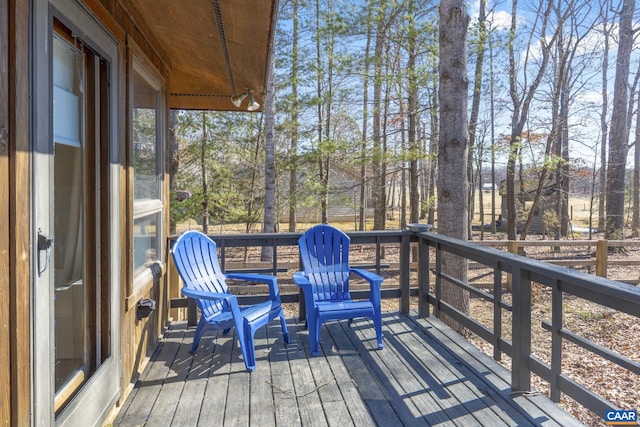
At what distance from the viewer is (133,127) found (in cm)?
266

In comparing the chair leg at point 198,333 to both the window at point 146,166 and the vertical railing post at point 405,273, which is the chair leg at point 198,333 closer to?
the window at point 146,166

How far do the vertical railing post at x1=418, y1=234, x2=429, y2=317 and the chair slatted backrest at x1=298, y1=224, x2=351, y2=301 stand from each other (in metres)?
0.70

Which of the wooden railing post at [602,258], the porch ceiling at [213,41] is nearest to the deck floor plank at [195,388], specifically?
the porch ceiling at [213,41]

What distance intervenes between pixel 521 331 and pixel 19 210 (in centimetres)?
244

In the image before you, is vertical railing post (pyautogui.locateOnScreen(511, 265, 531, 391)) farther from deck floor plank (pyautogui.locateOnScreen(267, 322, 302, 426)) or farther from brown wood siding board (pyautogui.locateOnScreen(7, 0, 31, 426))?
brown wood siding board (pyautogui.locateOnScreen(7, 0, 31, 426))

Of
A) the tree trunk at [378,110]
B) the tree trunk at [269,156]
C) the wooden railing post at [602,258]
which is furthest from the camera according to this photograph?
the tree trunk at [378,110]

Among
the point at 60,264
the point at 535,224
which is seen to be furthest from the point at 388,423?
the point at 535,224

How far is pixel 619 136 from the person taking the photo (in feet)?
39.0

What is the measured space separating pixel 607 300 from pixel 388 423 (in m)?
1.16

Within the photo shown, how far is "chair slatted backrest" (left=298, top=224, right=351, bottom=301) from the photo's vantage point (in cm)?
351

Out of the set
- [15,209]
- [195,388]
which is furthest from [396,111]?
[15,209]

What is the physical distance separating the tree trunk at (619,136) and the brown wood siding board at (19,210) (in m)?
13.8

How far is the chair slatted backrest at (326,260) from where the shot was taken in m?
3.51

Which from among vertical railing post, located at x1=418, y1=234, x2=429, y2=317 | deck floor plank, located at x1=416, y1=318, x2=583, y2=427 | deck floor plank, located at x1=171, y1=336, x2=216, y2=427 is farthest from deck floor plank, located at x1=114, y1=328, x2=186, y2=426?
vertical railing post, located at x1=418, y1=234, x2=429, y2=317
